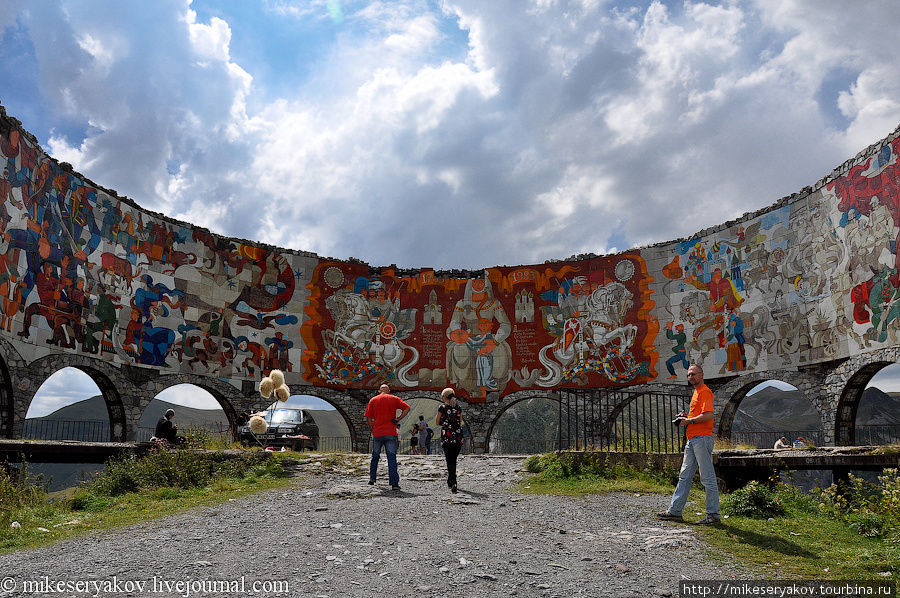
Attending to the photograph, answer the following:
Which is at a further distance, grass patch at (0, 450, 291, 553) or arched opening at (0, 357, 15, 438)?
arched opening at (0, 357, 15, 438)

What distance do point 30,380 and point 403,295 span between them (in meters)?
13.2

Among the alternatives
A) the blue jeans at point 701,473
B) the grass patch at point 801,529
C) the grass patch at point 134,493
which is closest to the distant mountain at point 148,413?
the grass patch at point 134,493

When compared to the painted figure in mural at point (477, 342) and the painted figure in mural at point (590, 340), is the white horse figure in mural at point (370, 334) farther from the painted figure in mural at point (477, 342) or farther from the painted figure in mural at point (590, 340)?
the painted figure in mural at point (590, 340)

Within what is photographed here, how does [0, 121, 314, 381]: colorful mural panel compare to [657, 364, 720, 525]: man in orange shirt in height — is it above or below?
above

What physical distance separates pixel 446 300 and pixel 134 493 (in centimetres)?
1743

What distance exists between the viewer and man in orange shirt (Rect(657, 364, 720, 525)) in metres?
7.34

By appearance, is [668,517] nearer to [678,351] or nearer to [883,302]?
[883,302]

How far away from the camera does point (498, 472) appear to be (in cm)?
1209

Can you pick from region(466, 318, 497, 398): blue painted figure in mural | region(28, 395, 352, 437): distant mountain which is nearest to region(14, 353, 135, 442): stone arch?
region(466, 318, 497, 398): blue painted figure in mural

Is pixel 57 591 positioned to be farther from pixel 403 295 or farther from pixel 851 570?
pixel 403 295

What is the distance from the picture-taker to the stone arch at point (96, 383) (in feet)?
60.8

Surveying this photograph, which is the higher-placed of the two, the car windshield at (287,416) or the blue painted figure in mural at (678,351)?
the blue painted figure in mural at (678,351)

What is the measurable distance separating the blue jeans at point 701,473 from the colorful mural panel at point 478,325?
17.2 meters

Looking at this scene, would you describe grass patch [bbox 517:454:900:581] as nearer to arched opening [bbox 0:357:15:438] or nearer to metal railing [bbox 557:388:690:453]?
metal railing [bbox 557:388:690:453]
